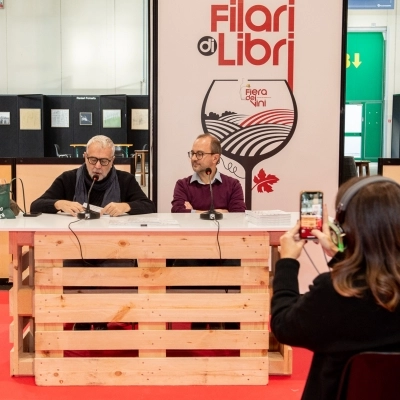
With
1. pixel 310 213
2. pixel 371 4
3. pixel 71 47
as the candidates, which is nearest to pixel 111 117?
pixel 71 47

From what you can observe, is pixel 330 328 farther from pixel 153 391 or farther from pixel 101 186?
pixel 101 186

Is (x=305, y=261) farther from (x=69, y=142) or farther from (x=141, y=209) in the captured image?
(x=69, y=142)

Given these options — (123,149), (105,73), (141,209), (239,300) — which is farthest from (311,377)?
(105,73)

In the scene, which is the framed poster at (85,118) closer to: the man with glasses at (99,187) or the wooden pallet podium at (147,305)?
the man with glasses at (99,187)

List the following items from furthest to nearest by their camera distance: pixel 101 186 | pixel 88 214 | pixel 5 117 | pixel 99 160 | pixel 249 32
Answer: pixel 5 117, pixel 249 32, pixel 101 186, pixel 99 160, pixel 88 214

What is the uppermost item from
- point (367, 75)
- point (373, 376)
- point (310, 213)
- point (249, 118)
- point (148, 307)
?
point (367, 75)

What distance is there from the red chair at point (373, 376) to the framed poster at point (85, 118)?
1330 cm

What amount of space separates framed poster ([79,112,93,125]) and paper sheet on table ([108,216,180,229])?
437 inches

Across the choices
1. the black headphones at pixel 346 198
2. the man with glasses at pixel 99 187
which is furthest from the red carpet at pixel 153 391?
the black headphones at pixel 346 198

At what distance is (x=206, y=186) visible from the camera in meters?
4.06

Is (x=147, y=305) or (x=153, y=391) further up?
(x=147, y=305)

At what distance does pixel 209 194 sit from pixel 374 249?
264 cm

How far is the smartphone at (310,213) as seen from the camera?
5.84 feet

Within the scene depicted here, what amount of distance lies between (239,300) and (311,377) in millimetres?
1589
